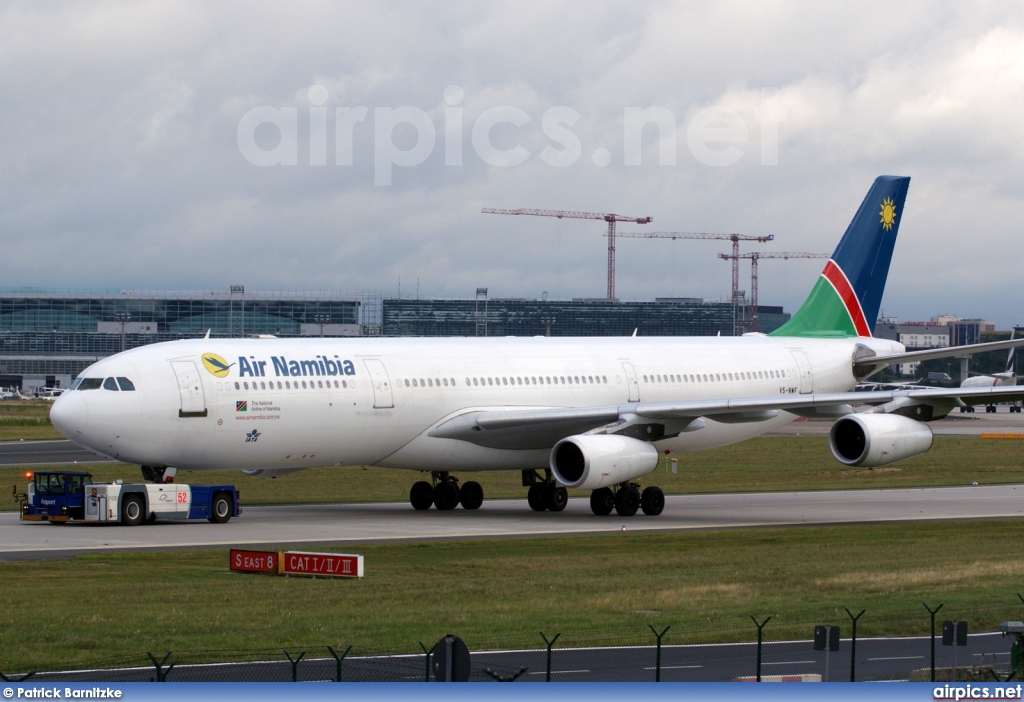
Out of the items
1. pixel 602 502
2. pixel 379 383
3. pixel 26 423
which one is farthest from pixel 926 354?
pixel 26 423

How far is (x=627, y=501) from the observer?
46.7 meters

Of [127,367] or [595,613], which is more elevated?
[127,367]

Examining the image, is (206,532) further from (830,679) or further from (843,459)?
(830,679)

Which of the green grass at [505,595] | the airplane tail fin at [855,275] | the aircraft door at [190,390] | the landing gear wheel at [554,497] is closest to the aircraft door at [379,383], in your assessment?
the aircraft door at [190,390]

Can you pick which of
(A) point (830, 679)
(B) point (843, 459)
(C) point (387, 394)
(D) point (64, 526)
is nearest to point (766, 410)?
(B) point (843, 459)

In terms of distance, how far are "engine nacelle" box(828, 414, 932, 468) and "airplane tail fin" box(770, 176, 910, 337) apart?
12.1 metres

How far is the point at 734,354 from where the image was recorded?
53.4m

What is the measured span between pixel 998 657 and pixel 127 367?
25944 mm

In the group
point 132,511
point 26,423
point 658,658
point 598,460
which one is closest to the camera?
point 658,658

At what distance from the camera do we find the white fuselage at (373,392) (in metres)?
40.0

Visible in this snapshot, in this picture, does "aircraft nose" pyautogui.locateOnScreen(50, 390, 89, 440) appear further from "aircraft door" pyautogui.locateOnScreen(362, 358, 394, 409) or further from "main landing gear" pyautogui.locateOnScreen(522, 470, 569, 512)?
"main landing gear" pyautogui.locateOnScreen(522, 470, 569, 512)

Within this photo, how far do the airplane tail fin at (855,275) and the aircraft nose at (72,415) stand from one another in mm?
29327

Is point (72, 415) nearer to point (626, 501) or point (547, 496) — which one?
point (547, 496)

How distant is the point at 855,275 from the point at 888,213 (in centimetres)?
298
